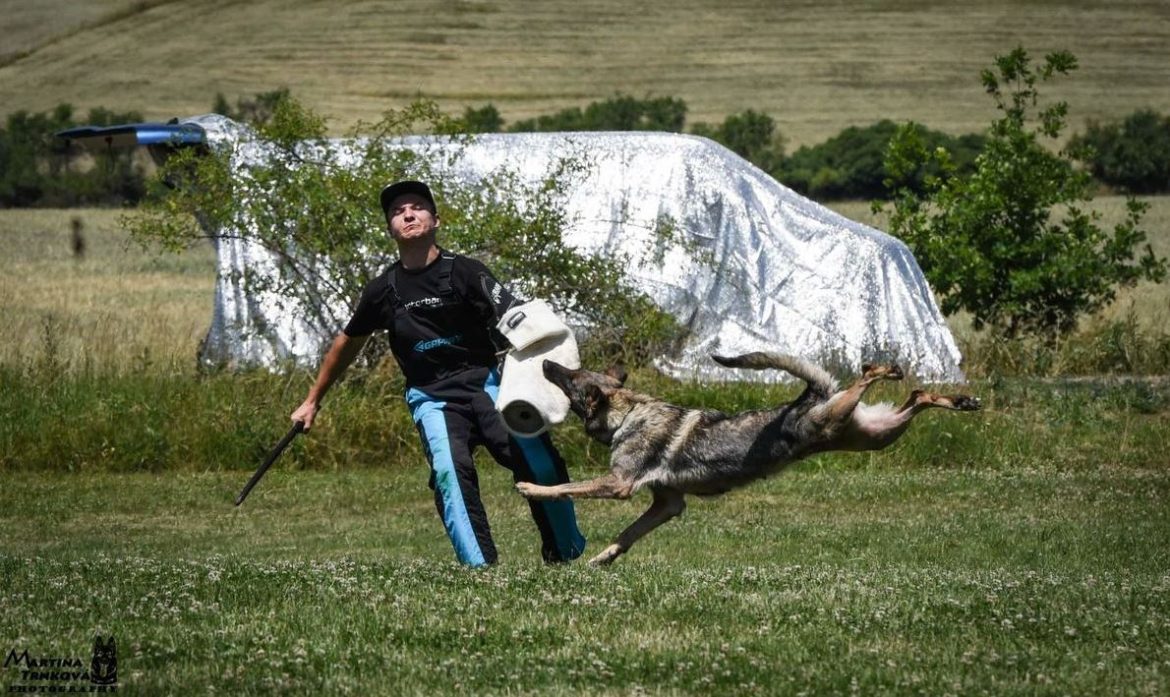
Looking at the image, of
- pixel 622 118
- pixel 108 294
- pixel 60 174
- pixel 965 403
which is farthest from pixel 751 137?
pixel 965 403

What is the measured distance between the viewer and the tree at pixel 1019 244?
1897 cm

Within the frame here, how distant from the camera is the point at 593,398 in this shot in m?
8.61

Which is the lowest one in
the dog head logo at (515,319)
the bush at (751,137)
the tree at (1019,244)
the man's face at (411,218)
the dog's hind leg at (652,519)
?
the bush at (751,137)

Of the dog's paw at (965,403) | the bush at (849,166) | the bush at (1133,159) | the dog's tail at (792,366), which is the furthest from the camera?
the bush at (1133,159)

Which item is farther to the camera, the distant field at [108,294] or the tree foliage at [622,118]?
the tree foliage at [622,118]

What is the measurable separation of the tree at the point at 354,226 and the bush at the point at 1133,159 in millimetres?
31906

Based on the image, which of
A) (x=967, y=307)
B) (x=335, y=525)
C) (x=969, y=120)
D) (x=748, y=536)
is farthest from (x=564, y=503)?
(x=969, y=120)

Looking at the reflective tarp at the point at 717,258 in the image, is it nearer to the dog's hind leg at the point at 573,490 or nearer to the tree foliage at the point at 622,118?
the dog's hind leg at the point at 573,490

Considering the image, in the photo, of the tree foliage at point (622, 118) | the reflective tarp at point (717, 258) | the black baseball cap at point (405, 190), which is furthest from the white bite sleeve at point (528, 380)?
the tree foliage at point (622, 118)

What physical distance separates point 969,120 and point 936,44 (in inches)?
354

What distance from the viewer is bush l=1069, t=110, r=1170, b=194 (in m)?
45.4

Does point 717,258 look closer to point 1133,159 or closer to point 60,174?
point 1133,159

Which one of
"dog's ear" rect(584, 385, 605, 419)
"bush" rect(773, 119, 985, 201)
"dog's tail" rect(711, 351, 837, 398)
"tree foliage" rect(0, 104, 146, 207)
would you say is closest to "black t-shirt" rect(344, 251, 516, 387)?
"dog's ear" rect(584, 385, 605, 419)

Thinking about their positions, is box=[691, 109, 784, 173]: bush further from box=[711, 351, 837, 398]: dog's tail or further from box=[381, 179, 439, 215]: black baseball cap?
box=[381, 179, 439, 215]: black baseball cap
